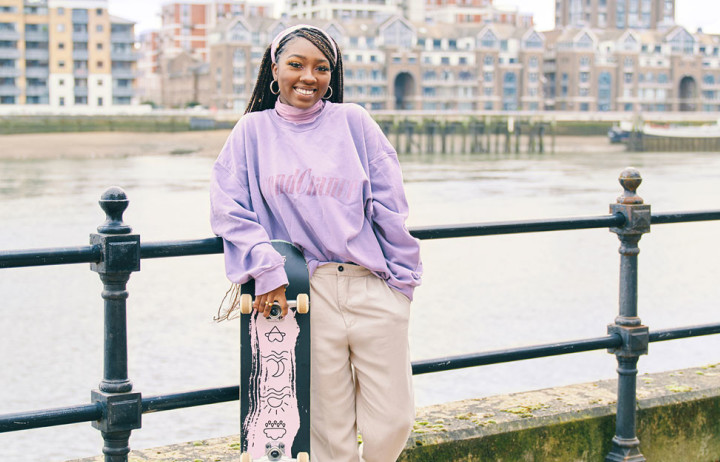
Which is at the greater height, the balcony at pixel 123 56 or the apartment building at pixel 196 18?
the apartment building at pixel 196 18

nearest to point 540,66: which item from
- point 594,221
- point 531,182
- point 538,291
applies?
point 531,182

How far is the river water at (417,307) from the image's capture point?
11484 mm

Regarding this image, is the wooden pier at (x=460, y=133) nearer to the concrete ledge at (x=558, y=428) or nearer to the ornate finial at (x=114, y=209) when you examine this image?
the concrete ledge at (x=558, y=428)

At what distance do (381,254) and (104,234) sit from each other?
0.69 metres

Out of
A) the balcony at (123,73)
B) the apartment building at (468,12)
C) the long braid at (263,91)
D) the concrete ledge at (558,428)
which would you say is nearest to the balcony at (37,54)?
the balcony at (123,73)

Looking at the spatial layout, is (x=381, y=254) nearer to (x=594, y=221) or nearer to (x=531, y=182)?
(x=594, y=221)

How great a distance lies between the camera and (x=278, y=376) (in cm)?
246

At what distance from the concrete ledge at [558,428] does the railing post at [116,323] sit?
15.4 inches

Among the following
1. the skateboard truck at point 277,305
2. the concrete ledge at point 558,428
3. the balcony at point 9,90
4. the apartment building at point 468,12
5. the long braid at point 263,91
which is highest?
the apartment building at point 468,12

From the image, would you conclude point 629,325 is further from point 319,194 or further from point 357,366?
point 319,194

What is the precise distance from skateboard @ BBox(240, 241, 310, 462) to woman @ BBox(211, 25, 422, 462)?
0.08 meters

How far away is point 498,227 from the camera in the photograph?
10.2ft

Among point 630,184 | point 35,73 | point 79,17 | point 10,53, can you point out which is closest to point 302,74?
point 630,184

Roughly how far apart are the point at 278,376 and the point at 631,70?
117m
